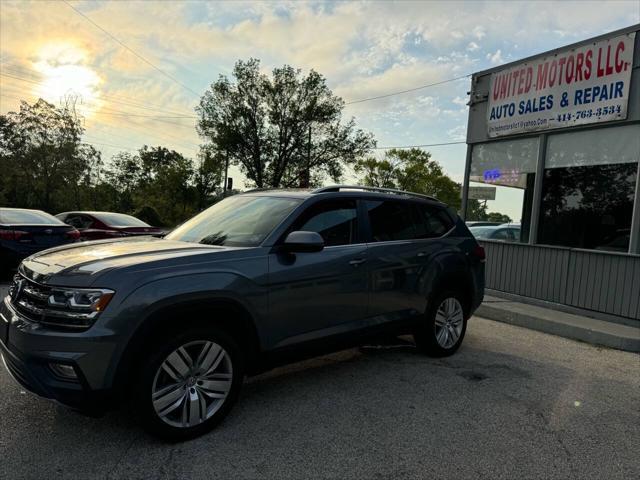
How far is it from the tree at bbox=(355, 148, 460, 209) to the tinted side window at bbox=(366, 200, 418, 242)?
163 feet

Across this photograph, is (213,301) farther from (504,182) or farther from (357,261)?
(504,182)

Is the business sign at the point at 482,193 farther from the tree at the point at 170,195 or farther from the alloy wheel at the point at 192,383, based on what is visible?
the tree at the point at 170,195

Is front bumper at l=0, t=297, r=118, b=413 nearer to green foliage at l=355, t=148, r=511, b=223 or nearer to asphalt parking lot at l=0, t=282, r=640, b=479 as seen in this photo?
asphalt parking lot at l=0, t=282, r=640, b=479

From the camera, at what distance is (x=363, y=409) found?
375cm

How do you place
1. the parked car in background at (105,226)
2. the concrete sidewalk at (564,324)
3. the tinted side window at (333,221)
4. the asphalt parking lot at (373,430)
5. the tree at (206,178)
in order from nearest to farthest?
the asphalt parking lot at (373,430)
the tinted side window at (333,221)
the concrete sidewalk at (564,324)
the parked car in background at (105,226)
the tree at (206,178)

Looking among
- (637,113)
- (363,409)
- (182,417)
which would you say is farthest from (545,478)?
(637,113)

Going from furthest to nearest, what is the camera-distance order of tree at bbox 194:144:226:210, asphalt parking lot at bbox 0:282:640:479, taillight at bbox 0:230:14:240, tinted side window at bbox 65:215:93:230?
tree at bbox 194:144:226:210, tinted side window at bbox 65:215:93:230, taillight at bbox 0:230:14:240, asphalt parking lot at bbox 0:282:640:479

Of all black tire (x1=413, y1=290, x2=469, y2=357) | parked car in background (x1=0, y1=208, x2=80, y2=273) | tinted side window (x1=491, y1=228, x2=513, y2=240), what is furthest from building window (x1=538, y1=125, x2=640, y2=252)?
parked car in background (x1=0, y1=208, x2=80, y2=273)

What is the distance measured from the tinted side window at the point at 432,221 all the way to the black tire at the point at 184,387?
245cm

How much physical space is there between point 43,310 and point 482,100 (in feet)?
29.1

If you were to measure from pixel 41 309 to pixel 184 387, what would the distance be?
995 millimetres

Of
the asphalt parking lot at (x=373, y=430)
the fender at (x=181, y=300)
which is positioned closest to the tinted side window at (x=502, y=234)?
the asphalt parking lot at (x=373, y=430)

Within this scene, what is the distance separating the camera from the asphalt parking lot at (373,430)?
9.46 ft

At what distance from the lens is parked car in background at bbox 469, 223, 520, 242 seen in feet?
29.6
